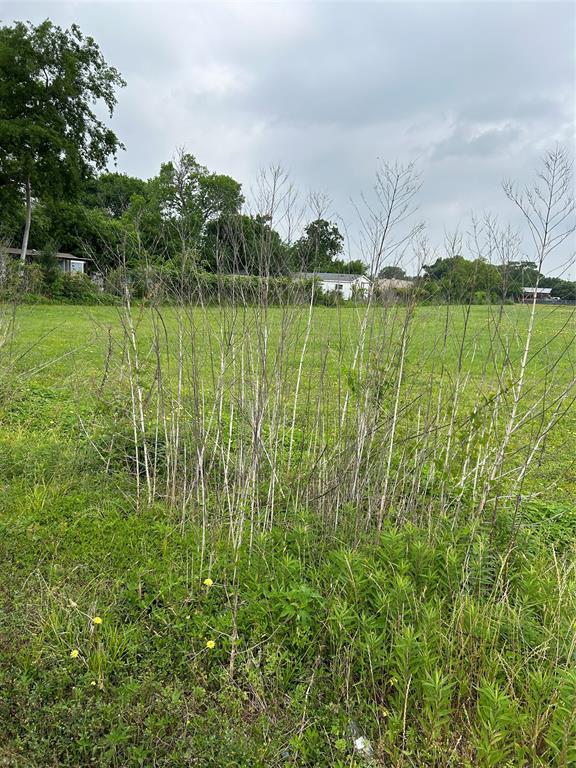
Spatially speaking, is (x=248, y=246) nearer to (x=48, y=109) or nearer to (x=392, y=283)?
(x=392, y=283)

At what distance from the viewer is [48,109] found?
1909 cm

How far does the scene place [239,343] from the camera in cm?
294

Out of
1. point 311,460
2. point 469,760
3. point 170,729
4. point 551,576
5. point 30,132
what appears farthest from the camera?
point 30,132

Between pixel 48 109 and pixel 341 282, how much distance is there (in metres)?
21.7

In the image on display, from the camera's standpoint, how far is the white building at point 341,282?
113 inches

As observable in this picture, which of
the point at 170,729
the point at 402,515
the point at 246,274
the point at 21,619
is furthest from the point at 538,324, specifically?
the point at 21,619

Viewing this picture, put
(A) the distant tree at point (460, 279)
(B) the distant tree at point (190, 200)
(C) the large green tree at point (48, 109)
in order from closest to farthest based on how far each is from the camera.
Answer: (B) the distant tree at point (190, 200), (A) the distant tree at point (460, 279), (C) the large green tree at point (48, 109)

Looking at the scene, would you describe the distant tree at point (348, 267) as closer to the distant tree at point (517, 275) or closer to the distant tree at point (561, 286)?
the distant tree at point (517, 275)

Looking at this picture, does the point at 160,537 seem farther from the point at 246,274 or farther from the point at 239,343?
the point at 246,274

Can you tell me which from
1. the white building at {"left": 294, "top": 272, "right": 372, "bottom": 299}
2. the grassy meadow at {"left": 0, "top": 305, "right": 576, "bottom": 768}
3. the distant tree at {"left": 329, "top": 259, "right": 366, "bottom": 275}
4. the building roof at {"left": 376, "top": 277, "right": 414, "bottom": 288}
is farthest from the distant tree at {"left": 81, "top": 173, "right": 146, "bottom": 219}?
the grassy meadow at {"left": 0, "top": 305, "right": 576, "bottom": 768}

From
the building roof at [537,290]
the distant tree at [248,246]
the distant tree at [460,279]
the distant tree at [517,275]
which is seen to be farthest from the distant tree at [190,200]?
the building roof at [537,290]

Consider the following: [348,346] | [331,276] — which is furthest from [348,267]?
[348,346]

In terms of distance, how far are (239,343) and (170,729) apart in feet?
6.54

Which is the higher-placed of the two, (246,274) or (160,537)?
(246,274)
